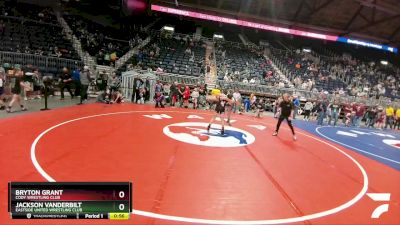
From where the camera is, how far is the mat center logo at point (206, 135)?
835 cm

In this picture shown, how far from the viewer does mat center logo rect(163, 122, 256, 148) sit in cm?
835

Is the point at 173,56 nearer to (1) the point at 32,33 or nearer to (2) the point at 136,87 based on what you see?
(2) the point at 136,87

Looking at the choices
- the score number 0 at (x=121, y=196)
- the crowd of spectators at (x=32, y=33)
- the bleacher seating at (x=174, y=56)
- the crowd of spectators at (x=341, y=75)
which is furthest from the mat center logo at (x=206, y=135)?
the crowd of spectators at (x=341, y=75)

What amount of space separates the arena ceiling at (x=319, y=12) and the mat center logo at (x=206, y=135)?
19376 millimetres

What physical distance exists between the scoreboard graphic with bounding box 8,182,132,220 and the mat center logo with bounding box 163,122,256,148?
198 inches

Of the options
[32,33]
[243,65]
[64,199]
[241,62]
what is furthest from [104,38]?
[64,199]

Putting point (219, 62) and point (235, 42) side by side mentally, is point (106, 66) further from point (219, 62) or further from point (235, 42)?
point (235, 42)

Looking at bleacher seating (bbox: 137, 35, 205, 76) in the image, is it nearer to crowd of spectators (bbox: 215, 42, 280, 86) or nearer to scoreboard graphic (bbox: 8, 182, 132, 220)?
crowd of spectators (bbox: 215, 42, 280, 86)

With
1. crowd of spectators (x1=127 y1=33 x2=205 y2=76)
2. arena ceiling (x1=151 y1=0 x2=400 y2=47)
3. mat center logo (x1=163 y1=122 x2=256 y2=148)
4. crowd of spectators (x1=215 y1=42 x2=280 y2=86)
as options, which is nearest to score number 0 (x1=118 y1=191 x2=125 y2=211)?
mat center logo (x1=163 y1=122 x2=256 y2=148)

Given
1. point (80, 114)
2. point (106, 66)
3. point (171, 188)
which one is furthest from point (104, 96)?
point (171, 188)

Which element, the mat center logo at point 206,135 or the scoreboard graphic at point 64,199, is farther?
the mat center logo at point 206,135

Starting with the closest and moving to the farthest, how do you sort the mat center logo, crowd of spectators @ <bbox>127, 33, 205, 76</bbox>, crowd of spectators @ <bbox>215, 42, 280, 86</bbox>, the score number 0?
the score number 0 → the mat center logo → crowd of spectators @ <bbox>127, 33, 205, 76</bbox> → crowd of spectators @ <bbox>215, 42, 280, 86</bbox>

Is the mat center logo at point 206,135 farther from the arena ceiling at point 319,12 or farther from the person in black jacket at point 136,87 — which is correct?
the arena ceiling at point 319,12

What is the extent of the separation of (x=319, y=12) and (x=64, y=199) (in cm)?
2986
